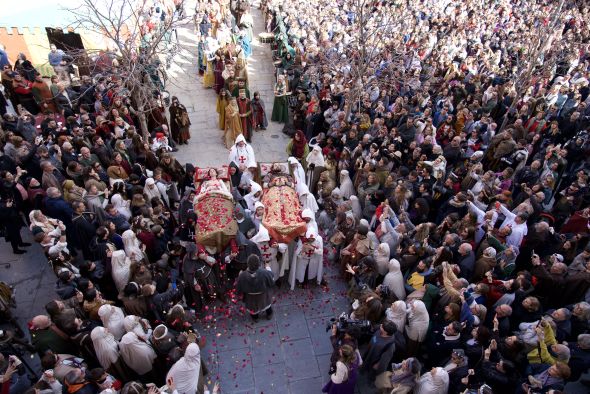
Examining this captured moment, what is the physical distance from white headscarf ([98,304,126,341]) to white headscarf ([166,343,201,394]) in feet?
3.27

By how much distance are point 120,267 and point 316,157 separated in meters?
5.21

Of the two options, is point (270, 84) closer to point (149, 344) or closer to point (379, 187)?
point (379, 187)

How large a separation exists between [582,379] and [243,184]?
7.21 metres

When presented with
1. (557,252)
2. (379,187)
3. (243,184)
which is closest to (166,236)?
(243,184)

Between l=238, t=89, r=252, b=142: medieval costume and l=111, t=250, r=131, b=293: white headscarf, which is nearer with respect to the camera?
l=111, t=250, r=131, b=293: white headscarf

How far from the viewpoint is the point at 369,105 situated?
1180 cm

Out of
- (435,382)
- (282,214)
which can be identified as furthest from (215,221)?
(435,382)

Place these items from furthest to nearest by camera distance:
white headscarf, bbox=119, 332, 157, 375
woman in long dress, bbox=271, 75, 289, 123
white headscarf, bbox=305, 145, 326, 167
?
woman in long dress, bbox=271, 75, 289, 123 < white headscarf, bbox=305, 145, 326, 167 < white headscarf, bbox=119, 332, 157, 375

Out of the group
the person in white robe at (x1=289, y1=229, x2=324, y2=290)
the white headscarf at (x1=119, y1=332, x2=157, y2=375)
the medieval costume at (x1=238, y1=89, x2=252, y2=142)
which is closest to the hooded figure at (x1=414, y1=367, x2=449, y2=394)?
the person in white robe at (x1=289, y1=229, x2=324, y2=290)

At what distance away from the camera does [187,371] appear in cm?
552

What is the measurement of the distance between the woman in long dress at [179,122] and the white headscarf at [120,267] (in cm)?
613

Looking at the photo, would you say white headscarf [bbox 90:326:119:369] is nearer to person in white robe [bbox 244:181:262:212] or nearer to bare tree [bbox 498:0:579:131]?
person in white robe [bbox 244:181:262:212]

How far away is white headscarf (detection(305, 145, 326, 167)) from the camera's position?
10031mm

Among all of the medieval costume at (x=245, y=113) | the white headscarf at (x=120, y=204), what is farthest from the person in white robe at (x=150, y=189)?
the medieval costume at (x=245, y=113)
